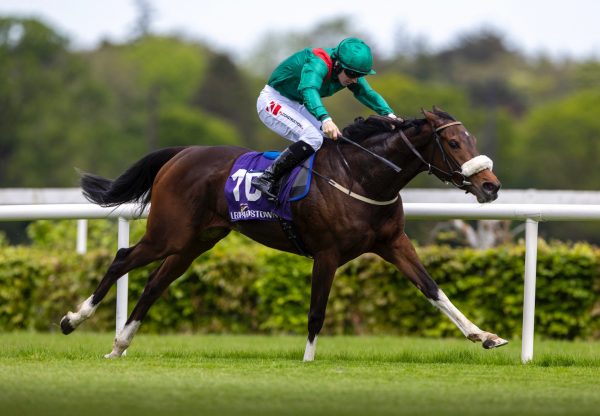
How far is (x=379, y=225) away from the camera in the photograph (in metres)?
7.25

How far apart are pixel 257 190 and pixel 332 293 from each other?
10.5 feet

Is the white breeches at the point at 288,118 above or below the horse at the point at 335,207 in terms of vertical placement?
above

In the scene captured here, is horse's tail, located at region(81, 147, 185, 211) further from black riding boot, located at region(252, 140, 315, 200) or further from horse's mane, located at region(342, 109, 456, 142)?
horse's mane, located at region(342, 109, 456, 142)

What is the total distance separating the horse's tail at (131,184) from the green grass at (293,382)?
973mm

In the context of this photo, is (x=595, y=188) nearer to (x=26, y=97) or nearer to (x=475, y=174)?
(x=26, y=97)

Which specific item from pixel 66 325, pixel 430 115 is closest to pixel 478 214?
pixel 430 115

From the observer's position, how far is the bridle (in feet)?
22.8

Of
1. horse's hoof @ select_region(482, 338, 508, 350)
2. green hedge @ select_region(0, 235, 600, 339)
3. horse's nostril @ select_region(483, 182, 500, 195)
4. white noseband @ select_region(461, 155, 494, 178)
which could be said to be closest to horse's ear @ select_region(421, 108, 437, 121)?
white noseband @ select_region(461, 155, 494, 178)

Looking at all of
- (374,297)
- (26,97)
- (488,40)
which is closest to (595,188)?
(26,97)

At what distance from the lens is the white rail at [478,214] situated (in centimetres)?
727

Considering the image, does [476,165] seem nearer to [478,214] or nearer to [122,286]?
[478,214]

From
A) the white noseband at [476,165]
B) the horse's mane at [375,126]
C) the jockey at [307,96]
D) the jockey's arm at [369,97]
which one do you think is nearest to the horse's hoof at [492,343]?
the white noseband at [476,165]

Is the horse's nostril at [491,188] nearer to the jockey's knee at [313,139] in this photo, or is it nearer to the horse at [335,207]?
the horse at [335,207]

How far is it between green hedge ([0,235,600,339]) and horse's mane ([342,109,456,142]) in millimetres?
2982
